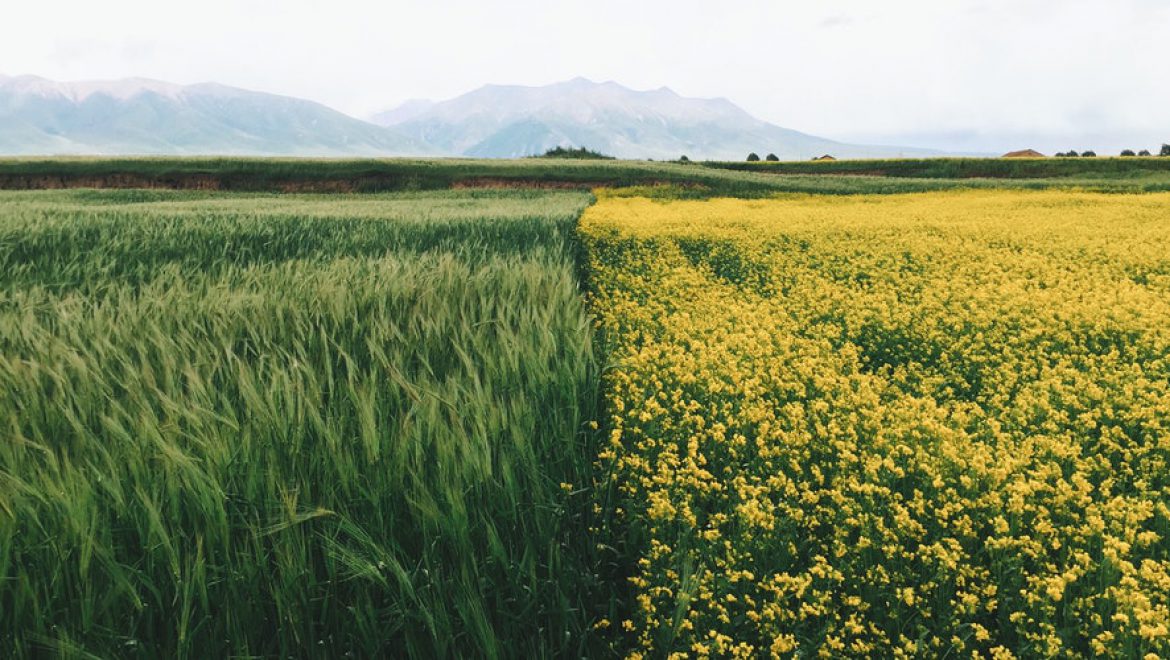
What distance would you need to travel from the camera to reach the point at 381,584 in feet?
6.06

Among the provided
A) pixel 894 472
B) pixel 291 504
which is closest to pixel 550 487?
pixel 291 504

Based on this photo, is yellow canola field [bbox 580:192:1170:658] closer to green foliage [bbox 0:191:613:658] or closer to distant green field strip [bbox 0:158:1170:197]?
green foliage [bbox 0:191:613:658]

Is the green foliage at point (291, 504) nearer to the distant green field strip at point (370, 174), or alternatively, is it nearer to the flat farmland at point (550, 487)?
the flat farmland at point (550, 487)

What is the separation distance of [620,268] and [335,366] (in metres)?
6.00

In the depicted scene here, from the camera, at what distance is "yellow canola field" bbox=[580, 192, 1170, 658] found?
2160mm

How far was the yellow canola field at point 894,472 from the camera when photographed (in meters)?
2.16

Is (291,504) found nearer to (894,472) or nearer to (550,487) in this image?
(550,487)

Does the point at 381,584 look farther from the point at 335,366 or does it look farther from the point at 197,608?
the point at 335,366

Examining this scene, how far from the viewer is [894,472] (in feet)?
9.52

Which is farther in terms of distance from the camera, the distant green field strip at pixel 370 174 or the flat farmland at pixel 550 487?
the distant green field strip at pixel 370 174

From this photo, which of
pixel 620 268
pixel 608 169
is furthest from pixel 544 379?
pixel 608 169

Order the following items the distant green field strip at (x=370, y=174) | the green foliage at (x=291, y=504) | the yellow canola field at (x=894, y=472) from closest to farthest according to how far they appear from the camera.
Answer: the green foliage at (x=291, y=504) → the yellow canola field at (x=894, y=472) → the distant green field strip at (x=370, y=174)

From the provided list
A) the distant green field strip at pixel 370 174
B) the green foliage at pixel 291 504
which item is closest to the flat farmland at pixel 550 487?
the green foliage at pixel 291 504

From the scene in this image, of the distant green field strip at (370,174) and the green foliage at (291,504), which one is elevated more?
the distant green field strip at (370,174)
